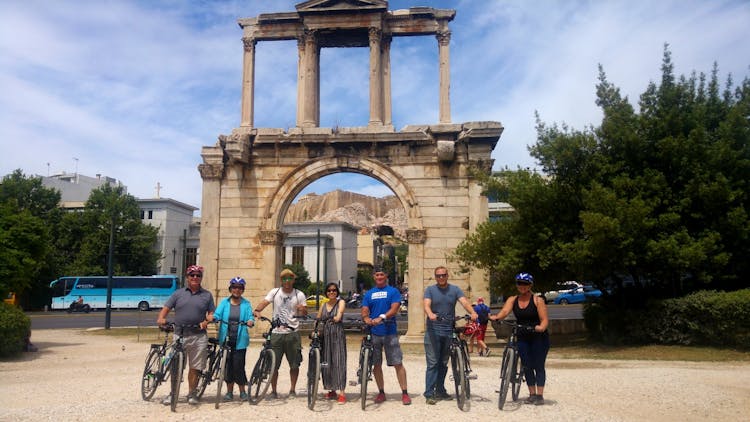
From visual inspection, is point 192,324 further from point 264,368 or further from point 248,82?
point 248,82


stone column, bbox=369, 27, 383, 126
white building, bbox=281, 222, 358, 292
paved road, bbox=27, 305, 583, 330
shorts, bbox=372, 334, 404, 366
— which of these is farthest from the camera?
white building, bbox=281, 222, 358, 292

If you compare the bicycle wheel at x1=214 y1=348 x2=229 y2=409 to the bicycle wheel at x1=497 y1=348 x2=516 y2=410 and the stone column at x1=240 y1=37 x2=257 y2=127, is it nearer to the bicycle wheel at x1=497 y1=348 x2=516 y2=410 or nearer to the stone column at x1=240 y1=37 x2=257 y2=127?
the bicycle wheel at x1=497 y1=348 x2=516 y2=410

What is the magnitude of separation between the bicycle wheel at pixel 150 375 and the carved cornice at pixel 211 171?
11061 mm

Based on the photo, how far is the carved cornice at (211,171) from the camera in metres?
18.7

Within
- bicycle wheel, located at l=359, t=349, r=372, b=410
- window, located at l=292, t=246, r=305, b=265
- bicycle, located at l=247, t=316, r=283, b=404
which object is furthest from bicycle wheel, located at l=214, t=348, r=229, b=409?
window, located at l=292, t=246, r=305, b=265

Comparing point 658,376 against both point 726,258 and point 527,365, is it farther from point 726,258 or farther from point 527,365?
point 726,258

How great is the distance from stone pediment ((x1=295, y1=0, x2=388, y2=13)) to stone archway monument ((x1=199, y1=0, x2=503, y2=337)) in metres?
0.03

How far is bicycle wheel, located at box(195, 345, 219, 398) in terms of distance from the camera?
26.2 feet

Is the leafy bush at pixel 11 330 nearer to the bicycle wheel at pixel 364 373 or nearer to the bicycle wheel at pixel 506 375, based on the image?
the bicycle wheel at pixel 364 373

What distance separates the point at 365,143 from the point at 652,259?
8.56 m

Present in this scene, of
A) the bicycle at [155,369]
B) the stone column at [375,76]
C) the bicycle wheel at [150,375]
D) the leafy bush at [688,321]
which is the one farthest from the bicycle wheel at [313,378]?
the stone column at [375,76]

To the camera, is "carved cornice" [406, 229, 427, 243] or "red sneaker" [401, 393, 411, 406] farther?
"carved cornice" [406, 229, 427, 243]

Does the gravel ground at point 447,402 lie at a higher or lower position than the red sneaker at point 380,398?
lower

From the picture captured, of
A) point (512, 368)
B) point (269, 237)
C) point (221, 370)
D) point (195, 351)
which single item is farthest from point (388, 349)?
point (269, 237)
